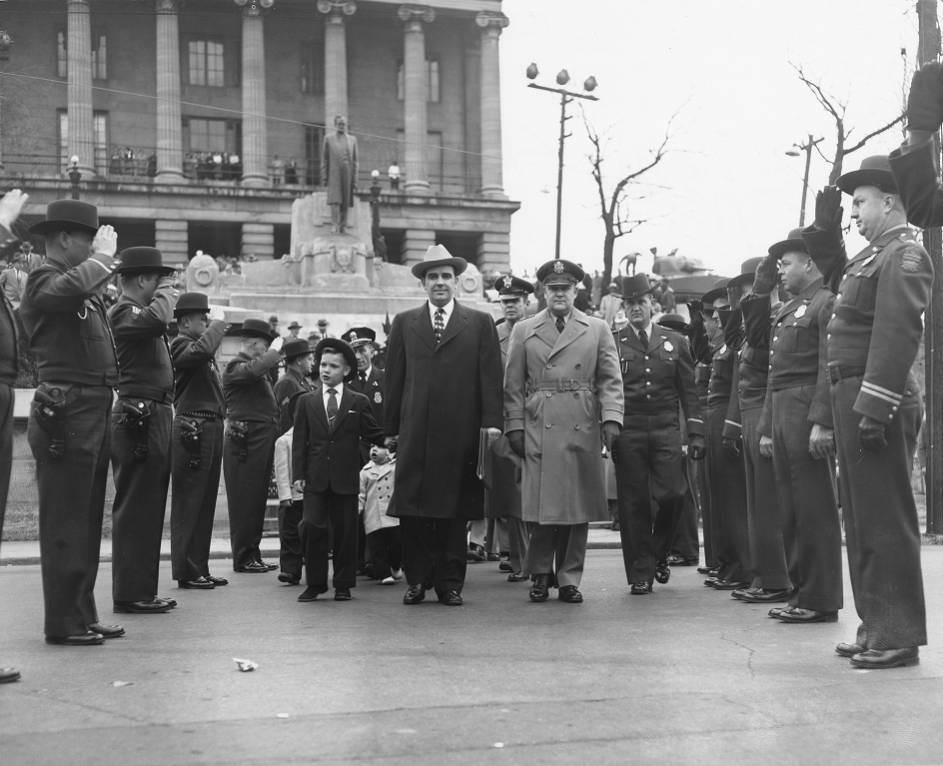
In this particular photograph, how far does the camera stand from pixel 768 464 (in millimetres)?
9875

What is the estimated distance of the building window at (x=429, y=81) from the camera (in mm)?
73812

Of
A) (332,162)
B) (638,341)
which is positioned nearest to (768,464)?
Result: (638,341)

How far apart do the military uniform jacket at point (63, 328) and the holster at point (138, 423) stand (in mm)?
1179

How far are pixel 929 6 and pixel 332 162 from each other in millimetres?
24795

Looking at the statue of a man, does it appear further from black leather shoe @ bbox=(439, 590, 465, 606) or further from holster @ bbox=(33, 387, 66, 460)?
holster @ bbox=(33, 387, 66, 460)

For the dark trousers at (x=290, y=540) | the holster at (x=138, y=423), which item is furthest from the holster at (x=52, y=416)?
the dark trousers at (x=290, y=540)

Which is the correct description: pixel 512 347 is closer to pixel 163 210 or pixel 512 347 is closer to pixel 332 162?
pixel 332 162

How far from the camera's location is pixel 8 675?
266 inches

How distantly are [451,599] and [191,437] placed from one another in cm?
277

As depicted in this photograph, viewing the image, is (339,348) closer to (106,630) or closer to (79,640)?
(106,630)

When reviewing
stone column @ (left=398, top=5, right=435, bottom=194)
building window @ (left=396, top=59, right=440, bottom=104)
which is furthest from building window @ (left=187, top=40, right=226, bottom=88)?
stone column @ (left=398, top=5, right=435, bottom=194)

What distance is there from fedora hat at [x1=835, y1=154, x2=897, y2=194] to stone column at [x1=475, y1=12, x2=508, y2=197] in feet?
212

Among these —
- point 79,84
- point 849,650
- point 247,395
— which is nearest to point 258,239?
point 79,84

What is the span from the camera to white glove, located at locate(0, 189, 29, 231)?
710 cm
